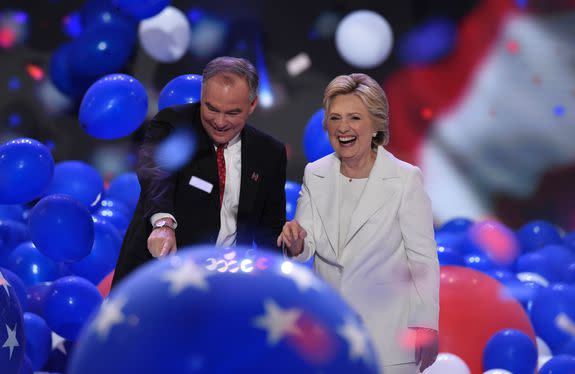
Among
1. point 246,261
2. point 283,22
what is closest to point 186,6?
point 283,22

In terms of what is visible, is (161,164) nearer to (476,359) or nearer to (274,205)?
(274,205)

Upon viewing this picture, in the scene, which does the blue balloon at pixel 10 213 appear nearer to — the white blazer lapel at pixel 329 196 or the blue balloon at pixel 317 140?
the blue balloon at pixel 317 140

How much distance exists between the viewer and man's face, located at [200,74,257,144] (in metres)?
2.73

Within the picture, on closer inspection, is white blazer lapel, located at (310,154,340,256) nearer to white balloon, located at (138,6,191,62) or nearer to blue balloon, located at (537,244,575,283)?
blue balloon, located at (537,244,575,283)

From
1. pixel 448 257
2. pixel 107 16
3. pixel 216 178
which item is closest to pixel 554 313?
pixel 448 257

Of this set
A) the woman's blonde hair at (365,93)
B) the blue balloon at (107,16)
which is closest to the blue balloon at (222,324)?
the woman's blonde hair at (365,93)

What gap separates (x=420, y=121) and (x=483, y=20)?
1.15 meters

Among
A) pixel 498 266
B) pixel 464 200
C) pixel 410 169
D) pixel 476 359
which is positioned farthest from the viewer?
pixel 464 200

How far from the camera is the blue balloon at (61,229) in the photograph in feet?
13.5

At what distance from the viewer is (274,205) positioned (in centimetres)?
298

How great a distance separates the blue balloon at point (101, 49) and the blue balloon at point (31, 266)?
2.05 meters

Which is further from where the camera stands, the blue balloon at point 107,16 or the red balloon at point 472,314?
the blue balloon at point 107,16

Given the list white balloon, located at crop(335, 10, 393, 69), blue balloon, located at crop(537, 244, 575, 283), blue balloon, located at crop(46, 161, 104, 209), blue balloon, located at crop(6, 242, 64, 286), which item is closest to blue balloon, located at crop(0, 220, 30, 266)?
blue balloon, located at crop(6, 242, 64, 286)

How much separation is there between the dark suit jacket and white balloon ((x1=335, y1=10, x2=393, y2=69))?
455 centimetres
